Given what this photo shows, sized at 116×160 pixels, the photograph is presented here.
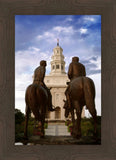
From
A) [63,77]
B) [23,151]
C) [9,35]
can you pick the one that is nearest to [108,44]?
[9,35]

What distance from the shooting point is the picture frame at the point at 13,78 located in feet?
16.5

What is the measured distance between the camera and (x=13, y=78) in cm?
538

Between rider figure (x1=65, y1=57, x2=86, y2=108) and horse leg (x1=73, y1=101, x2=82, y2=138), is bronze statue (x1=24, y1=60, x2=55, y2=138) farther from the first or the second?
horse leg (x1=73, y1=101, x2=82, y2=138)

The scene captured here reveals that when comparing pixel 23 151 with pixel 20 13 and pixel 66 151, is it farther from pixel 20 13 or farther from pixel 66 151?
pixel 20 13

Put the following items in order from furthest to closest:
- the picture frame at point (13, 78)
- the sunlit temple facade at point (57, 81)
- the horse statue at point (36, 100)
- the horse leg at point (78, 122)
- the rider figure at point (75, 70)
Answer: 1. the sunlit temple facade at point (57, 81)
2. the rider figure at point (75, 70)
3. the horse statue at point (36, 100)
4. the horse leg at point (78, 122)
5. the picture frame at point (13, 78)

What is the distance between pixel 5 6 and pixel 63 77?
26557 mm

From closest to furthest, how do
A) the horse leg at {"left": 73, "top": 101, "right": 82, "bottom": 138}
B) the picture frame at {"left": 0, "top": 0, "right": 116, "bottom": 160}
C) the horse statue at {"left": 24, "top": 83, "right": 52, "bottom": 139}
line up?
the picture frame at {"left": 0, "top": 0, "right": 116, "bottom": 160}, the horse leg at {"left": 73, "top": 101, "right": 82, "bottom": 138}, the horse statue at {"left": 24, "top": 83, "right": 52, "bottom": 139}

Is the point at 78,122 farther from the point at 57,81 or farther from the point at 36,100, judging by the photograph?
the point at 57,81

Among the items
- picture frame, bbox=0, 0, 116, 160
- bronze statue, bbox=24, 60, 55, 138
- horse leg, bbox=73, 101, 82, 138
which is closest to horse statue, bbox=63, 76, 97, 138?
horse leg, bbox=73, 101, 82, 138

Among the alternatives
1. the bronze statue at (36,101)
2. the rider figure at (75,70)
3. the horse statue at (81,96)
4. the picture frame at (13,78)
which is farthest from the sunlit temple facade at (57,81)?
the picture frame at (13,78)

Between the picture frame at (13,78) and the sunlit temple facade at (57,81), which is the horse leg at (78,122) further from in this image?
the sunlit temple facade at (57,81)

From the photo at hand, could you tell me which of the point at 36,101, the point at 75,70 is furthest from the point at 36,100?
the point at 75,70

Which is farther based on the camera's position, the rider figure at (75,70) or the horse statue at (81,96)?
the rider figure at (75,70)

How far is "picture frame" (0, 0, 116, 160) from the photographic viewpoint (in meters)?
5.02
